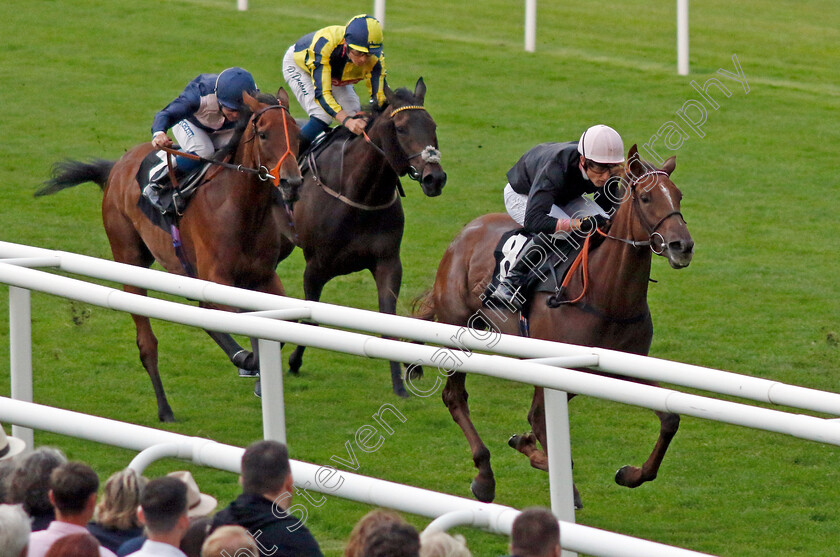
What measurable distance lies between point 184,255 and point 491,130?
7.48 m

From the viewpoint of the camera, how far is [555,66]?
16.6m

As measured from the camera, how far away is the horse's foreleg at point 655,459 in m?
5.33

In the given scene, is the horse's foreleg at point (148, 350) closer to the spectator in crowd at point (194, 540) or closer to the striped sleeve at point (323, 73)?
the striped sleeve at point (323, 73)

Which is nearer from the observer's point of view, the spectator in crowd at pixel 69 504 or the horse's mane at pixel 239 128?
the spectator in crowd at pixel 69 504

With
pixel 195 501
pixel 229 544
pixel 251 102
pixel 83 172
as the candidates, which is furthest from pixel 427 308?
pixel 229 544

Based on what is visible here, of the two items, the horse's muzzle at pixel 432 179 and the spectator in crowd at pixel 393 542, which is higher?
the horse's muzzle at pixel 432 179

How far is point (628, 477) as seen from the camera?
552cm

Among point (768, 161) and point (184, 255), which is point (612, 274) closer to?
point (184, 255)

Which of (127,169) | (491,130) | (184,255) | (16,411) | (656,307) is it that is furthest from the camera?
(491,130)

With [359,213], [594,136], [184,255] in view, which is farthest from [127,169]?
[594,136]

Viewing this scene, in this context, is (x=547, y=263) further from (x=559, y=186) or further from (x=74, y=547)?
(x=74, y=547)

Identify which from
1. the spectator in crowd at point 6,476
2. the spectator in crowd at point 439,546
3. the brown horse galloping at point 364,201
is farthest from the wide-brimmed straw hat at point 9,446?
the brown horse galloping at point 364,201

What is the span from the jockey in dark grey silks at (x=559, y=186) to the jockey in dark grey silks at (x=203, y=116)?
1837mm

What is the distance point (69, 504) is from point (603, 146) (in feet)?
11.1
